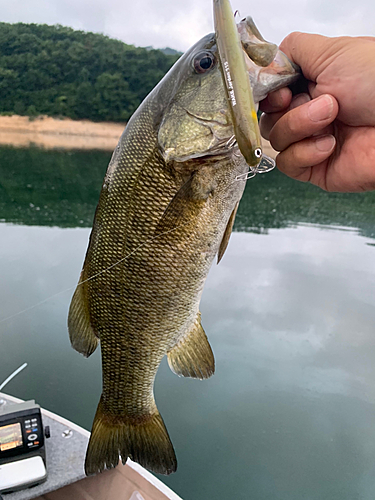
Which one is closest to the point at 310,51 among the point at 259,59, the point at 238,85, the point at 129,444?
the point at 259,59

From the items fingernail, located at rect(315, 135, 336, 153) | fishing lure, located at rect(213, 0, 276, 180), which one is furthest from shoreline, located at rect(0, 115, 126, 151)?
fishing lure, located at rect(213, 0, 276, 180)

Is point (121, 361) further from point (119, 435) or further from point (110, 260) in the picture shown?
point (110, 260)

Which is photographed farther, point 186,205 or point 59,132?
point 59,132

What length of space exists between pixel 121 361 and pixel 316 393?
4707mm

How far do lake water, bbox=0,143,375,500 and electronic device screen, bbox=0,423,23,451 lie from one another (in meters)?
0.90

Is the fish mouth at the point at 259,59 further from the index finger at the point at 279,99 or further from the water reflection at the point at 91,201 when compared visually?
the water reflection at the point at 91,201

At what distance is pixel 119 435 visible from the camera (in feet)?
4.60

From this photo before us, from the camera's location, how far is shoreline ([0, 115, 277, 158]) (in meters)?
35.3

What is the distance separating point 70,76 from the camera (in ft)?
131

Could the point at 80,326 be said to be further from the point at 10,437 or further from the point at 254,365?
the point at 254,365

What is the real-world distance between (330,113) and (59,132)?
42.5 meters

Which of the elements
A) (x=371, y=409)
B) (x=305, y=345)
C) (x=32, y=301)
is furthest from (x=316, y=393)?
(x=32, y=301)

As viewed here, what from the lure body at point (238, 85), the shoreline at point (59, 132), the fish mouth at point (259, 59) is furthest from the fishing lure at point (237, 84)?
the shoreline at point (59, 132)

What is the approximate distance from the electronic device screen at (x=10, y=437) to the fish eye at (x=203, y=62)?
2126 mm
